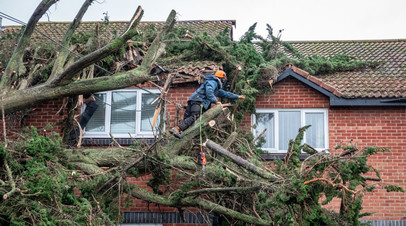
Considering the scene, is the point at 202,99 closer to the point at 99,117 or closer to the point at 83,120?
the point at 99,117

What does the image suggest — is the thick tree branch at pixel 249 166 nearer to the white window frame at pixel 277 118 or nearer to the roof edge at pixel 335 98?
the white window frame at pixel 277 118

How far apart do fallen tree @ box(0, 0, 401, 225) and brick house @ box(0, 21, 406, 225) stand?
1.21m

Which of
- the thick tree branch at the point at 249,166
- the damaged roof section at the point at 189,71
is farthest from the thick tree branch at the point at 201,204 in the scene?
the damaged roof section at the point at 189,71

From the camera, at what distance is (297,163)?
10406 millimetres

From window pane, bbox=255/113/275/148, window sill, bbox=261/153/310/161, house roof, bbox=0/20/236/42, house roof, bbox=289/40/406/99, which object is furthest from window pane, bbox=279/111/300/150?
house roof, bbox=0/20/236/42

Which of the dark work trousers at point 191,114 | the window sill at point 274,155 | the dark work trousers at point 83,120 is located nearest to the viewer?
the dark work trousers at point 191,114

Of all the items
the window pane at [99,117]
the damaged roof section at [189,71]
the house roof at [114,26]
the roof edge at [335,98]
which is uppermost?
the house roof at [114,26]

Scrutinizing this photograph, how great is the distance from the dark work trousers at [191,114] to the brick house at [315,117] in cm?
156

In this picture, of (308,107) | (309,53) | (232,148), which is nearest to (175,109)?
(232,148)

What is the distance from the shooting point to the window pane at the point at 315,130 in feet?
45.8

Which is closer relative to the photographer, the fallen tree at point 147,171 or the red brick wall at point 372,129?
the fallen tree at point 147,171

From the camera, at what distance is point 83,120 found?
13.4m

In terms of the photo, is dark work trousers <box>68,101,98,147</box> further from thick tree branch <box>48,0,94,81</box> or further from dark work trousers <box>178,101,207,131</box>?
dark work trousers <box>178,101,207,131</box>

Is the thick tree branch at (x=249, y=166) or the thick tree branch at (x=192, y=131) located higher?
the thick tree branch at (x=192, y=131)
